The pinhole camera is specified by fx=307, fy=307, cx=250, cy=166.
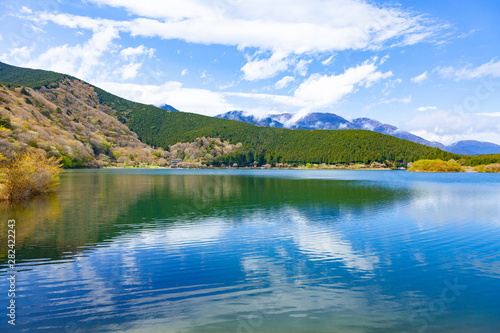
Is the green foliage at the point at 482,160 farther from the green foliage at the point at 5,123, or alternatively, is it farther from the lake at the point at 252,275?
the green foliage at the point at 5,123

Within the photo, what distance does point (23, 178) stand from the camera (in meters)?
33.9

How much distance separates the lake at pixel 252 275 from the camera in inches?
346

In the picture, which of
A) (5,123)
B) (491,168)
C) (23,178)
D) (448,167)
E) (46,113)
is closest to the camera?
(23,178)

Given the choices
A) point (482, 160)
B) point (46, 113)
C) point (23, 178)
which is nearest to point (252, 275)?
point (23, 178)

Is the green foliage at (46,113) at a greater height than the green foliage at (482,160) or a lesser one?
greater

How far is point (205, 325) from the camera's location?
8.45 meters

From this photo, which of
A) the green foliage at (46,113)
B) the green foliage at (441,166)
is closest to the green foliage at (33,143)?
the green foliage at (46,113)

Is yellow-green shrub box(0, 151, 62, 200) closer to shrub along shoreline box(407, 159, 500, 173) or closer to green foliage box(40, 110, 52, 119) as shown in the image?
green foliage box(40, 110, 52, 119)

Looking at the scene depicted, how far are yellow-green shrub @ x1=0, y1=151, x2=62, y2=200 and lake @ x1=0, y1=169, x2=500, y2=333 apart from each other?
9874 mm

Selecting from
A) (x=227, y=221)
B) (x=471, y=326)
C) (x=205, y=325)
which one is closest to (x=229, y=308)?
(x=205, y=325)

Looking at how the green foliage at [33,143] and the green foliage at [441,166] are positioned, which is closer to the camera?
the green foliage at [33,143]

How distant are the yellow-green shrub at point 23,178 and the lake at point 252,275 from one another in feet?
32.4

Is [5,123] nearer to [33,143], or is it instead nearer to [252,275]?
[33,143]

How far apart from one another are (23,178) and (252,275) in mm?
33233
